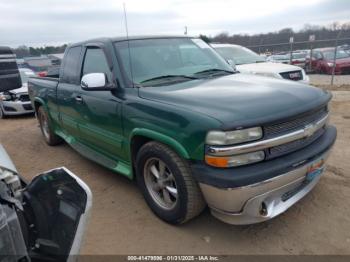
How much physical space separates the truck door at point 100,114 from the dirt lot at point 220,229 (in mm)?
622

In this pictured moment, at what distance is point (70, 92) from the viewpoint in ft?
15.4

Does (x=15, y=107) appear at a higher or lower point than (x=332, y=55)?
lower

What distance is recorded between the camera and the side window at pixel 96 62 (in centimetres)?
397

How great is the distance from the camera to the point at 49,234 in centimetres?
219

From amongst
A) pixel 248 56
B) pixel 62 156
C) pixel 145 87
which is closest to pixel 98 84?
pixel 145 87

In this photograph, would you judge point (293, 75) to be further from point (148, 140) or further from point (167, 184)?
point (167, 184)

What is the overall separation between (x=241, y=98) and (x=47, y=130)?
4.74 m

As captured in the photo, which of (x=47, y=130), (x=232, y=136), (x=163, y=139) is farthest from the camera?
(x=47, y=130)

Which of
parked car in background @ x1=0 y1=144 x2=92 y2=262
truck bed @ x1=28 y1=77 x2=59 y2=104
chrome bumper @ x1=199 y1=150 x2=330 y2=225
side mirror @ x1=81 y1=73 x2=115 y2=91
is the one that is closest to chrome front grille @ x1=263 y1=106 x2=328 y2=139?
chrome bumper @ x1=199 y1=150 x2=330 y2=225

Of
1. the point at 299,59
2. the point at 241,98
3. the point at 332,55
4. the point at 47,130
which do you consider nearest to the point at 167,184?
the point at 241,98

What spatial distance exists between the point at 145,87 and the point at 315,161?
5.93ft

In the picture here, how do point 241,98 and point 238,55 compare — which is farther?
point 238,55

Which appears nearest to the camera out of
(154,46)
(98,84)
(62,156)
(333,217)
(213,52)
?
(333,217)

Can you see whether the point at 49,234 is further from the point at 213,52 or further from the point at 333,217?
the point at 213,52
